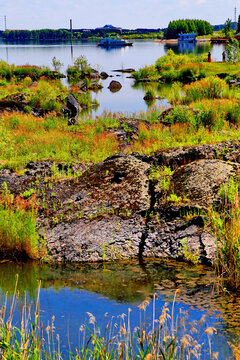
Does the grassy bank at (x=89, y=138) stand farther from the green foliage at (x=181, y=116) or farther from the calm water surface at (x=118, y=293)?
the calm water surface at (x=118, y=293)

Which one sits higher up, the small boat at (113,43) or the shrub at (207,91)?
the small boat at (113,43)

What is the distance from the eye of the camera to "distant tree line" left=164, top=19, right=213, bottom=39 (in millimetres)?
177125

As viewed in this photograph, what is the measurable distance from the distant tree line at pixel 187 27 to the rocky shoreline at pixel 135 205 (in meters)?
177

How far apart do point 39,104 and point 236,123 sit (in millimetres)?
12343

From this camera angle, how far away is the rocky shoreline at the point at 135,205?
7078 mm

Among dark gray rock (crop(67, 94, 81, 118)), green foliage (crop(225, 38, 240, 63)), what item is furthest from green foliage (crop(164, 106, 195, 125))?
green foliage (crop(225, 38, 240, 63))

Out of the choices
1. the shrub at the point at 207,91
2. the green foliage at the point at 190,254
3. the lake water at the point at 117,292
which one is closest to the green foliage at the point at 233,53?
the shrub at the point at 207,91

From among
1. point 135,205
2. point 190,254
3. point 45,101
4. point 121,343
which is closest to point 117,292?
point 190,254

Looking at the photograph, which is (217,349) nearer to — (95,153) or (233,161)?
(233,161)

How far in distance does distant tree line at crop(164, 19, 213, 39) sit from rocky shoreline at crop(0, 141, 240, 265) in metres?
177

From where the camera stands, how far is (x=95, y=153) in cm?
1281

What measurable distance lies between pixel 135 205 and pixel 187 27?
18012cm

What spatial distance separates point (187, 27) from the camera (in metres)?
175

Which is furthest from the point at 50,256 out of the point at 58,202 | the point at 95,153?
the point at 95,153
